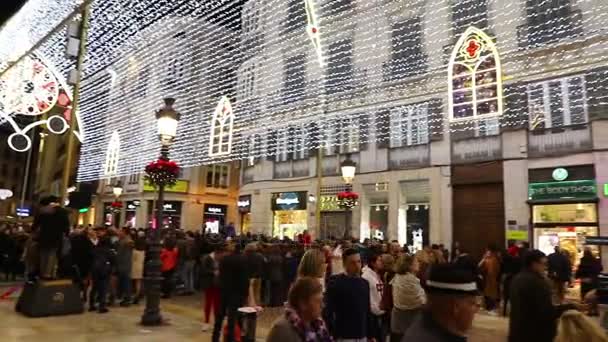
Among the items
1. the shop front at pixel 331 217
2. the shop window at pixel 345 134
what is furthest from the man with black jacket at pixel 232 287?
the shop front at pixel 331 217

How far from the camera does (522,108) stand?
711 inches

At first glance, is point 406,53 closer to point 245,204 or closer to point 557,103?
point 557,103

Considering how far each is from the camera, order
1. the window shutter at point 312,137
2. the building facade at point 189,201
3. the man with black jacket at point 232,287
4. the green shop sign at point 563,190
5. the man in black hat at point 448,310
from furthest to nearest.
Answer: the building facade at point 189,201, the window shutter at point 312,137, the green shop sign at point 563,190, the man with black jacket at point 232,287, the man in black hat at point 448,310

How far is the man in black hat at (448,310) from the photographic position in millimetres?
2088

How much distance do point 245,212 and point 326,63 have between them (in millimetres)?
11198

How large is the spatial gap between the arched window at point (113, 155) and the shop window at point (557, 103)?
23.6 m

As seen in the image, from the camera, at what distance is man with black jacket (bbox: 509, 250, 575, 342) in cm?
414

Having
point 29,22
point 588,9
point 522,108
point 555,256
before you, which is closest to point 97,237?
point 29,22

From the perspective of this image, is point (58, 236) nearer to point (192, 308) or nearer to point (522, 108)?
point (192, 308)

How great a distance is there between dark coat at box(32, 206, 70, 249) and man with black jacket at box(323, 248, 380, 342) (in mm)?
7016

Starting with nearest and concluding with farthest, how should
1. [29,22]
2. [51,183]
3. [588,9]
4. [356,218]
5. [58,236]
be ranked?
[58,236] < [29,22] < [588,9] < [356,218] < [51,183]

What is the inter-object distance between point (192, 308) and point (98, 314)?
2.42 m

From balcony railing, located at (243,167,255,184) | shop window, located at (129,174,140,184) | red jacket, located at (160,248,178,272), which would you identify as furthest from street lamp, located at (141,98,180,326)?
shop window, located at (129,174,140,184)

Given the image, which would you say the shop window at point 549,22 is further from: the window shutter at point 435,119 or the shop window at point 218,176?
the shop window at point 218,176
